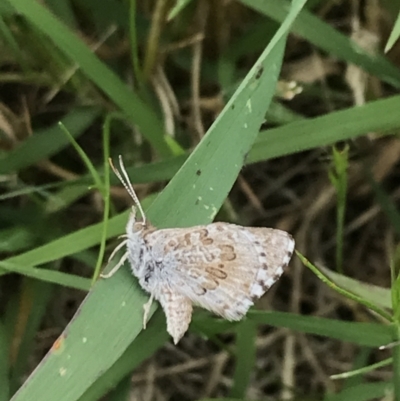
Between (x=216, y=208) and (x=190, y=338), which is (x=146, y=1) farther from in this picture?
(x=190, y=338)

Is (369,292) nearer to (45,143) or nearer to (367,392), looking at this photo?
(367,392)

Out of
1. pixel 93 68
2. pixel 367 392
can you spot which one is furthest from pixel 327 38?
pixel 367 392

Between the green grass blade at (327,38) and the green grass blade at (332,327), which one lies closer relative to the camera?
the green grass blade at (332,327)

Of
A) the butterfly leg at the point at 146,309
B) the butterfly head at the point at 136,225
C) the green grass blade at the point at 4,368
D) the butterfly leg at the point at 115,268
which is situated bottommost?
the green grass blade at the point at 4,368

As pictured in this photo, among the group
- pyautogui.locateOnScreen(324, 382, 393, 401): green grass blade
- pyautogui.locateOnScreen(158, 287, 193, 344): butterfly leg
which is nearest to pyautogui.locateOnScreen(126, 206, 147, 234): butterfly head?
pyautogui.locateOnScreen(158, 287, 193, 344): butterfly leg

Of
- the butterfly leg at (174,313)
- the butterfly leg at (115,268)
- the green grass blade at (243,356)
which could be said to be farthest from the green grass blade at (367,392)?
the butterfly leg at (115,268)

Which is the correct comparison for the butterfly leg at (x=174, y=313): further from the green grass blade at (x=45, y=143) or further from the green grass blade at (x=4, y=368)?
the green grass blade at (x=45, y=143)

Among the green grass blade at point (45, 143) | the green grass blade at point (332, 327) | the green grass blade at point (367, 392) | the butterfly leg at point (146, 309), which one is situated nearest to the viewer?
the butterfly leg at point (146, 309)

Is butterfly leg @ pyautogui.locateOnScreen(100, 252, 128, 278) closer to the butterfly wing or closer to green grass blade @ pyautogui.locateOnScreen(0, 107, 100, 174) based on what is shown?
the butterfly wing

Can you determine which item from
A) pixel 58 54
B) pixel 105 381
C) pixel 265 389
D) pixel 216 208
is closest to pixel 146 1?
pixel 58 54
